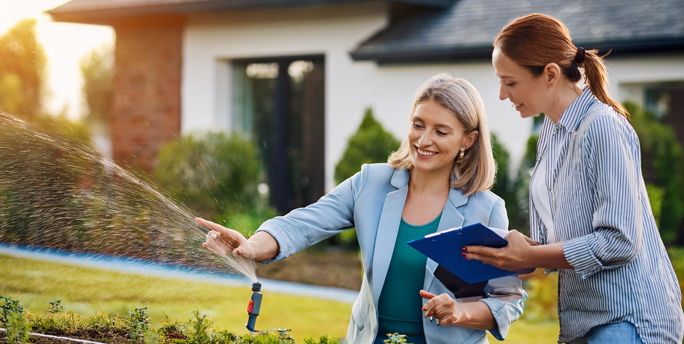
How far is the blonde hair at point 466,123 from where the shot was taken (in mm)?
2801

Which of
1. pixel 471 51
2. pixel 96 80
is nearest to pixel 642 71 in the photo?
pixel 471 51

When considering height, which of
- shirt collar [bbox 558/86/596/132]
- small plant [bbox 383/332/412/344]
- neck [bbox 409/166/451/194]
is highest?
shirt collar [bbox 558/86/596/132]

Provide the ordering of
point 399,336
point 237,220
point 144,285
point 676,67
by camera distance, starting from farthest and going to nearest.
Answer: point 237,220
point 676,67
point 144,285
point 399,336

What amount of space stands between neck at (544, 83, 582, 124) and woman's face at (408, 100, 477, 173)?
40 cm

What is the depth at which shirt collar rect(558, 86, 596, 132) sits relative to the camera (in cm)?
248

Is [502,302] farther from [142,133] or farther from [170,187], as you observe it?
[142,133]

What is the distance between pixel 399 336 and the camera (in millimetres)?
2607

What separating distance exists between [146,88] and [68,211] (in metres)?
5.32

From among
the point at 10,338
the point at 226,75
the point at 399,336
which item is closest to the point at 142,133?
the point at 226,75

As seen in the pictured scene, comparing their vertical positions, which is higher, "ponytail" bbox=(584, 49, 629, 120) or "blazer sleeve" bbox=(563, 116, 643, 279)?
"ponytail" bbox=(584, 49, 629, 120)

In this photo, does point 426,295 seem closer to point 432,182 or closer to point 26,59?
point 432,182

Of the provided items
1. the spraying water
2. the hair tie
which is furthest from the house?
the hair tie

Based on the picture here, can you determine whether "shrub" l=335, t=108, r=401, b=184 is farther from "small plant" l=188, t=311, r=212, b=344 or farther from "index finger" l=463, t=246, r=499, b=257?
"index finger" l=463, t=246, r=499, b=257

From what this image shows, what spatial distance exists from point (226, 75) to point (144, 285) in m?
5.13
